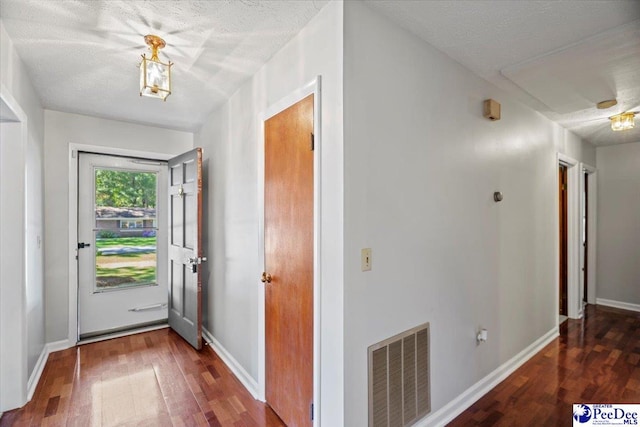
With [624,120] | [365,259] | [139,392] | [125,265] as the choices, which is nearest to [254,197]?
[365,259]

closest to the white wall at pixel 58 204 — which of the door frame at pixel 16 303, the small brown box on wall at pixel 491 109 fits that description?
the door frame at pixel 16 303

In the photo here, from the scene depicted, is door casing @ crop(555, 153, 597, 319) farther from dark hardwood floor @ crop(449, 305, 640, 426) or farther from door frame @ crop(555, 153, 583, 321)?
dark hardwood floor @ crop(449, 305, 640, 426)

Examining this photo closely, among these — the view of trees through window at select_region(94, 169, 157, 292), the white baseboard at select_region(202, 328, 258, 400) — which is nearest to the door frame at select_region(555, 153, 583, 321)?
the white baseboard at select_region(202, 328, 258, 400)

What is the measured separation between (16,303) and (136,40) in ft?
6.37

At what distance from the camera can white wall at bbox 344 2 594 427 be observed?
1.53 m

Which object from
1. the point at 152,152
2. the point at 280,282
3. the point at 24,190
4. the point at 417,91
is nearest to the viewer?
the point at 417,91

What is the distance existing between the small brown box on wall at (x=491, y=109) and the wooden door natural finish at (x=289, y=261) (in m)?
1.49

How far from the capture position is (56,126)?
3.11 metres

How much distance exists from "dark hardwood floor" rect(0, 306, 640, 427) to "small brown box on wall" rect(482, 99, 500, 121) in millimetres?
2126

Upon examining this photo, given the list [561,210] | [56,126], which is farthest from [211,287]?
[561,210]

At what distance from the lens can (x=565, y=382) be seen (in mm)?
2439

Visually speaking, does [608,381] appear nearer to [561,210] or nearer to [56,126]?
[561,210]

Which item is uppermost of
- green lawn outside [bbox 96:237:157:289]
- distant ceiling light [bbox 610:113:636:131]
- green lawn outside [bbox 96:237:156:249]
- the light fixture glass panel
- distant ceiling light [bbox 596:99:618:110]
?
distant ceiling light [bbox 596:99:618:110]

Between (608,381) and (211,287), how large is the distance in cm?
358
